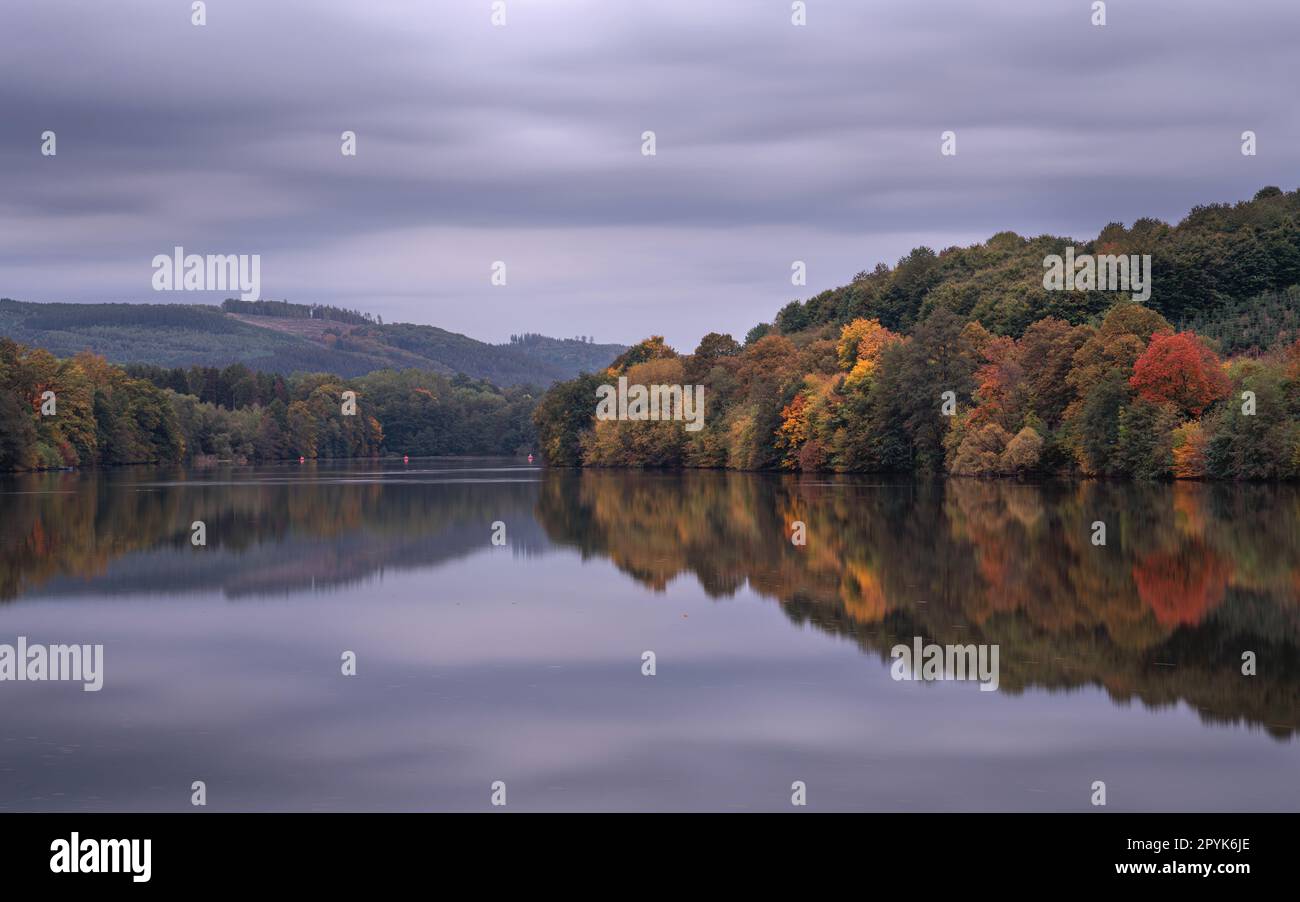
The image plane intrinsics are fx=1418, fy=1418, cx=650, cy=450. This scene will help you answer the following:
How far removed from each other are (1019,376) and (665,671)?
56404mm

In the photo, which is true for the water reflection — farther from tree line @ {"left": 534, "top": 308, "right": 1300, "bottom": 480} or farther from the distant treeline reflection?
tree line @ {"left": 534, "top": 308, "right": 1300, "bottom": 480}

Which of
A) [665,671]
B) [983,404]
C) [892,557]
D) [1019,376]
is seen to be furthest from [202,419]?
[665,671]

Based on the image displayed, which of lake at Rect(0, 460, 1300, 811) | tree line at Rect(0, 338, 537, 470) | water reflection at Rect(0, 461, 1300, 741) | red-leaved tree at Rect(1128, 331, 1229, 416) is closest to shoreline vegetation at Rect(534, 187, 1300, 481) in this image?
red-leaved tree at Rect(1128, 331, 1229, 416)

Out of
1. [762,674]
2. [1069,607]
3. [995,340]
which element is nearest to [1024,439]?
[995,340]

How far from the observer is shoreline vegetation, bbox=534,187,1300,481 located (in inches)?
2357

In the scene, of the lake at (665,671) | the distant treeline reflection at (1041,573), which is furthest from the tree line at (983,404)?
the lake at (665,671)

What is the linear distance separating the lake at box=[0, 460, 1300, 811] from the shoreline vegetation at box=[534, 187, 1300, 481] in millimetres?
26128

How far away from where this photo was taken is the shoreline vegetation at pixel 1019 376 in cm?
5988

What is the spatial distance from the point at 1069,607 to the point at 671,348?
321 feet

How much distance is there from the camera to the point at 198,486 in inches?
2766

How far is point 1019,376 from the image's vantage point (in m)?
69.3
